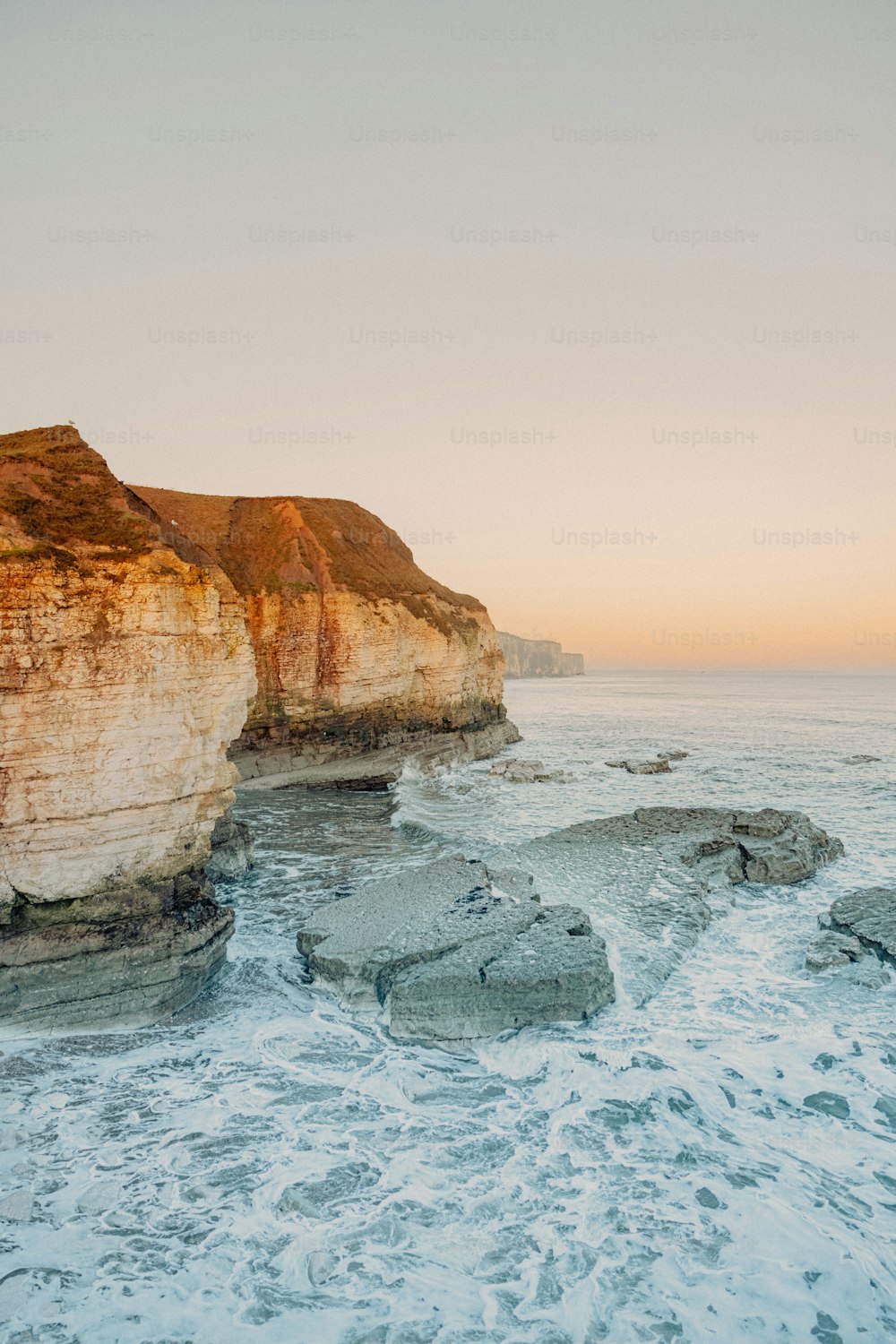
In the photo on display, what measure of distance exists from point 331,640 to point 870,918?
73.4ft

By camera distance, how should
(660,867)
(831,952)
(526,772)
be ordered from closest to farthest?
(831,952) < (660,867) < (526,772)

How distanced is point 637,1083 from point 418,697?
86.0 ft

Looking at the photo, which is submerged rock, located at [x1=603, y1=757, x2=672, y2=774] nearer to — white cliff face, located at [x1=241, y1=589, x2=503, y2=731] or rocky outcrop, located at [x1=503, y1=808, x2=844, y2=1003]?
white cliff face, located at [x1=241, y1=589, x2=503, y2=731]

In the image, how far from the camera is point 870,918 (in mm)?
12422

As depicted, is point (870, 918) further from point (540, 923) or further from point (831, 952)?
point (540, 923)

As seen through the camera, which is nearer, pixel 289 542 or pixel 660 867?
pixel 660 867

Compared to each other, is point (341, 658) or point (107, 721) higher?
point (341, 658)

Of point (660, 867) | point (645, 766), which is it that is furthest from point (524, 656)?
point (660, 867)

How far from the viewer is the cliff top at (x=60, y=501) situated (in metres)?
10.3

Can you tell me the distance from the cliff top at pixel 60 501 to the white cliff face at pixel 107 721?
58 centimetres

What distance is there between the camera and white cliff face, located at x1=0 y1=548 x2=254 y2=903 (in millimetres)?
9453

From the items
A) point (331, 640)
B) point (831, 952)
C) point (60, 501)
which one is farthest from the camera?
point (331, 640)

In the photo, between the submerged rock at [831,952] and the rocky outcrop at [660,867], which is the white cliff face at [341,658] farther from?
the submerged rock at [831,952]

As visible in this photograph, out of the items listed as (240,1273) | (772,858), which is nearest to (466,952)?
(240,1273)
